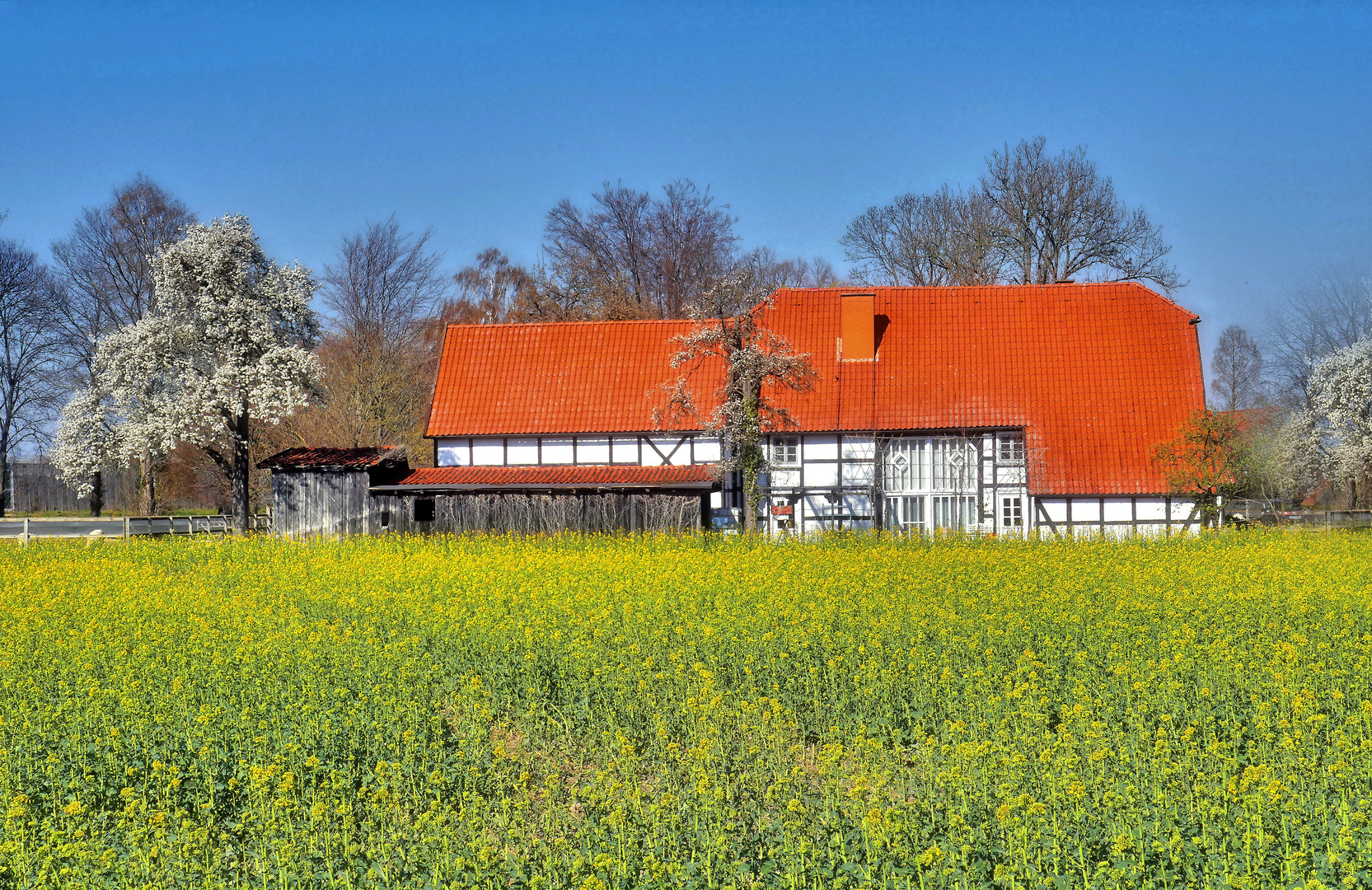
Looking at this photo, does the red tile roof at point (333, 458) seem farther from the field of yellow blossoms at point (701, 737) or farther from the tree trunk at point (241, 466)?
the field of yellow blossoms at point (701, 737)

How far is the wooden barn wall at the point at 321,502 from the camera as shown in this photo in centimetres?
2730

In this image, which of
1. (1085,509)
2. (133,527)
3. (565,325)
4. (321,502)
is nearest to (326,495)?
(321,502)

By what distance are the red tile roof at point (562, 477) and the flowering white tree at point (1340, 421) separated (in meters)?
23.2

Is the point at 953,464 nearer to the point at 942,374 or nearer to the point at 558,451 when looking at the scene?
the point at 942,374

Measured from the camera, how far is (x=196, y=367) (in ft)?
99.6

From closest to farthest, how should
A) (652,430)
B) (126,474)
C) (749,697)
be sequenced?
1. (749,697)
2. (652,430)
3. (126,474)

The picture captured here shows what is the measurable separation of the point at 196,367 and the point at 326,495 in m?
6.11

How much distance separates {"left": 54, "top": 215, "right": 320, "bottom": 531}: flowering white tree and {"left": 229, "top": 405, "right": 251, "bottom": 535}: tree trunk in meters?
0.03

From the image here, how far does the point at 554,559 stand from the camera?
18109mm

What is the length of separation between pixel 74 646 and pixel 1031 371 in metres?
24.3

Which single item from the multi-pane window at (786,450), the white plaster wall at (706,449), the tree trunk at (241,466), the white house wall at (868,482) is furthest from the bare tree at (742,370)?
the tree trunk at (241,466)

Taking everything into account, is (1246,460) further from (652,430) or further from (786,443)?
(652,430)

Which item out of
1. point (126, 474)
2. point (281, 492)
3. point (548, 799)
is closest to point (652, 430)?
point (281, 492)

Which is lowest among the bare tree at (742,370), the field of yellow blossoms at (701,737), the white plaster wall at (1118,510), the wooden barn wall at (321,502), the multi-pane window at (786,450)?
the field of yellow blossoms at (701,737)
